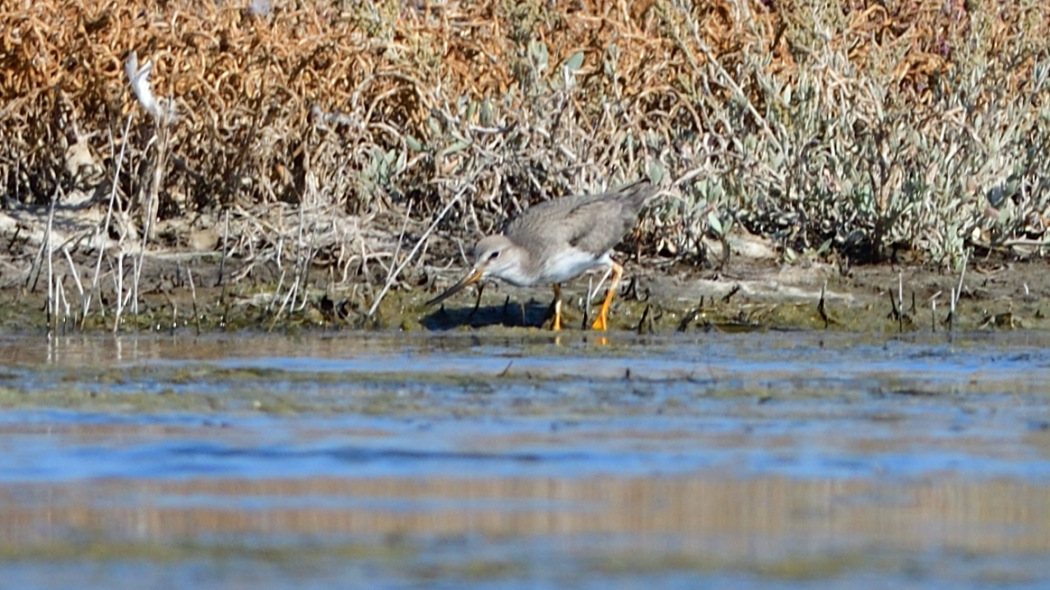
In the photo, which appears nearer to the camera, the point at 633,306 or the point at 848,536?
the point at 848,536

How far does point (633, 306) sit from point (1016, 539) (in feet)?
18.2

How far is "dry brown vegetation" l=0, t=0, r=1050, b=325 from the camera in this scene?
10.5 meters

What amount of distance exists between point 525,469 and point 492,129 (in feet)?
17.3

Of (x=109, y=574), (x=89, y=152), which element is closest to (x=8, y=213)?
(x=89, y=152)

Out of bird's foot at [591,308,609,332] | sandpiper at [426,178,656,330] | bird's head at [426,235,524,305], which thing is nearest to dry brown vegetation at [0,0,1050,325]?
sandpiper at [426,178,656,330]

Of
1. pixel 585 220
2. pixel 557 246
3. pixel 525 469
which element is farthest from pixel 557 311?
pixel 525 469

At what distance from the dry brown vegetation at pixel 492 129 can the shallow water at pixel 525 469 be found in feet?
7.50

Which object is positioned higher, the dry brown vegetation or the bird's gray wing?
the dry brown vegetation

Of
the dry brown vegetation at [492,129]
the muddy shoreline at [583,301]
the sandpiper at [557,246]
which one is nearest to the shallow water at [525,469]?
the muddy shoreline at [583,301]

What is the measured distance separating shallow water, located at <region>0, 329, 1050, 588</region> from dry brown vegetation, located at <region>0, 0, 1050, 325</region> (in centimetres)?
229

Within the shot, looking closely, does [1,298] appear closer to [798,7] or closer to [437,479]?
[798,7]

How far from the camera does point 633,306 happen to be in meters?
9.91

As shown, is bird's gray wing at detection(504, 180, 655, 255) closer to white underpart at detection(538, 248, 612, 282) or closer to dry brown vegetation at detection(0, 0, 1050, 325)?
white underpart at detection(538, 248, 612, 282)

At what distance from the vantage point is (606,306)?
9.67 meters
